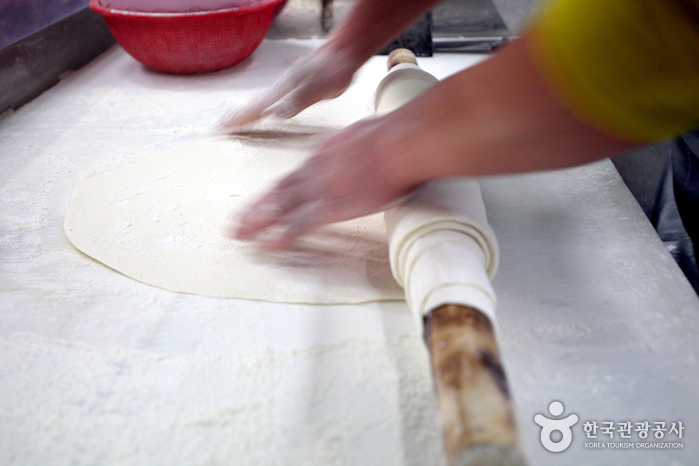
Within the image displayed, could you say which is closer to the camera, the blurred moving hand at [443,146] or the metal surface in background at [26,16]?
the blurred moving hand at [443,146]

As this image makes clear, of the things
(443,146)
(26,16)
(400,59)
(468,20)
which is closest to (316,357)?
(443,146)

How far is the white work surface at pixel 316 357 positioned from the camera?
0.71 metres

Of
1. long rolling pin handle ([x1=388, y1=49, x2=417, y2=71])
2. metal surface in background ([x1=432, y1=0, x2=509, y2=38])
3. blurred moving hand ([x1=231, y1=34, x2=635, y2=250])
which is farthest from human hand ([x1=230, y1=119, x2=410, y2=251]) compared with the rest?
metal surface in background ([x1=432, y1=0, x2=509, y2=38])

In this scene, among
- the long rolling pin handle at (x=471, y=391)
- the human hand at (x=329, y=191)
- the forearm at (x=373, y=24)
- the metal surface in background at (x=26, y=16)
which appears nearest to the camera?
the long rolling pin handle at (x=471, y=391)

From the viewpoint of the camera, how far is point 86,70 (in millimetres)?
2172

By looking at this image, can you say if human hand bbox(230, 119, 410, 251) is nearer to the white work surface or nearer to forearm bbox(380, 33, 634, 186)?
forearm bbox(380, 33, 634, 186)

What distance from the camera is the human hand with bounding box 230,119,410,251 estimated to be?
0.86 meters

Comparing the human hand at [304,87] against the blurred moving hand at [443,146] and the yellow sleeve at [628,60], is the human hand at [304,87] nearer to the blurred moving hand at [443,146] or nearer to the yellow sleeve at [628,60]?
the blurred moving hand at [443,146]

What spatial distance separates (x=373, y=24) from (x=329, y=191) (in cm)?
63

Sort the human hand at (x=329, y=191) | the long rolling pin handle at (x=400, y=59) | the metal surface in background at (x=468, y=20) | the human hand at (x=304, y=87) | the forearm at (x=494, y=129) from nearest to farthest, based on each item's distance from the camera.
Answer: the forearm at (x=494, y=129) → the human hand at (x=329, y=191) → the human hand at (x=304, y=87) → the long rolling pin handle at (x=400, y=59) → the metal surface in background at (x=468, y=20)

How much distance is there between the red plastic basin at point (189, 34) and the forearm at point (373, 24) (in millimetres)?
689

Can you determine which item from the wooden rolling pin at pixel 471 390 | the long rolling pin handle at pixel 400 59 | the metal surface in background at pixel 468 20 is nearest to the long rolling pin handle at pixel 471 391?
the wooden rolling pin at pixel 471 390

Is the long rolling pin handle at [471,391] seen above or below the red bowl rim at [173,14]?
below

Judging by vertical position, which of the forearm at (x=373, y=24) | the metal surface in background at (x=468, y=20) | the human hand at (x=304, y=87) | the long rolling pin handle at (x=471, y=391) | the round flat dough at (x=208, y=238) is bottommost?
the long rolling pin handle at (x=471, y=391)
